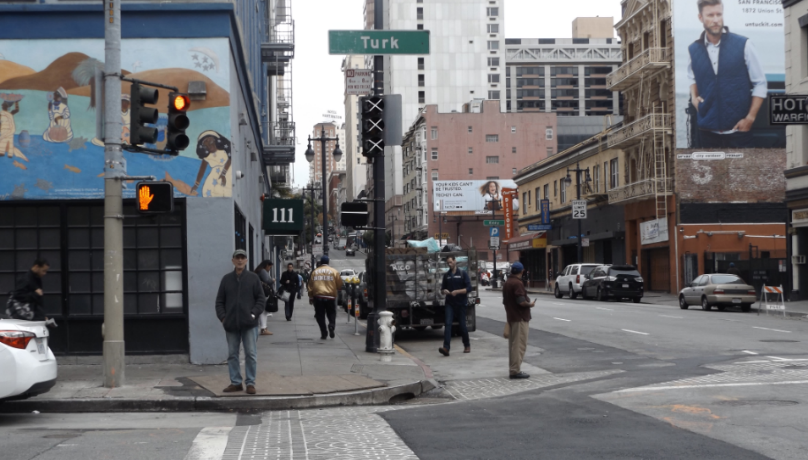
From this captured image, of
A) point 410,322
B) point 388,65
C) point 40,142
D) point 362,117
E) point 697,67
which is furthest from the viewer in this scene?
point 388,65

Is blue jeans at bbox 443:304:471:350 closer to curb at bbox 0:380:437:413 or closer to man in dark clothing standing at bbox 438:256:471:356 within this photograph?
man in dark clothing standing at bbox 438:256:471:356

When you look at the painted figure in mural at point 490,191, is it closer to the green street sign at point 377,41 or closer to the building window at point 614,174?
the building window at point 614,174

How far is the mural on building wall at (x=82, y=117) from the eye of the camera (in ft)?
45.4

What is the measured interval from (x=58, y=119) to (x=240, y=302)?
5166 mm

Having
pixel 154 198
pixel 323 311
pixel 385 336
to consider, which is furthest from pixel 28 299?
pixel 323 311

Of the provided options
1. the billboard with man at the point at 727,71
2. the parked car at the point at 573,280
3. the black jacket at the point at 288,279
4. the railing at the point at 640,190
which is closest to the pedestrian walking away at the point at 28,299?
the black jacket at the point at 288,279

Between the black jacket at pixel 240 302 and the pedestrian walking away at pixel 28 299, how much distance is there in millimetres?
2622

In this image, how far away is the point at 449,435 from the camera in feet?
27.6

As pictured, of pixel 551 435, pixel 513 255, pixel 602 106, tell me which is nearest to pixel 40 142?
pixel 551 435

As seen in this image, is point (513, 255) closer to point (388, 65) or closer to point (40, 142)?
point (388, 65)

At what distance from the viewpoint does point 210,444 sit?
317 inches

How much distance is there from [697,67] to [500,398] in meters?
38.4

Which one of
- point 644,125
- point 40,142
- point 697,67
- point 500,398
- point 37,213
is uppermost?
point 697,67

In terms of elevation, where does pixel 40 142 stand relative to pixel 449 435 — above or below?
above
